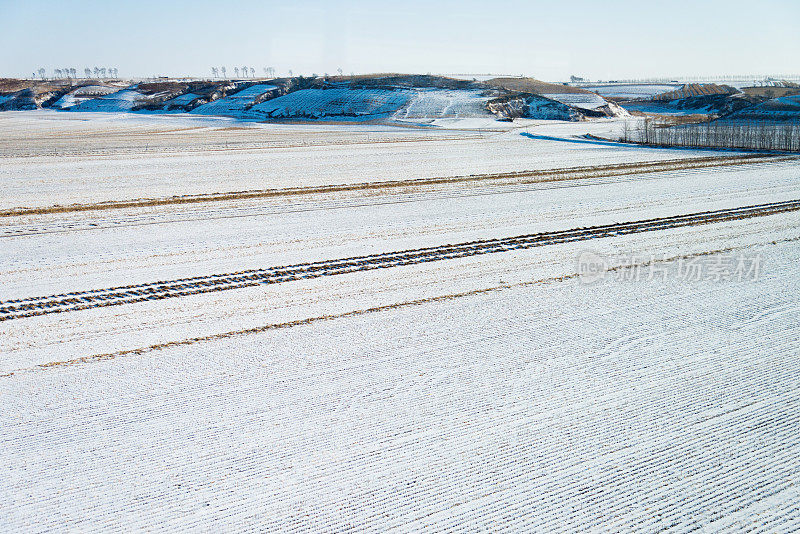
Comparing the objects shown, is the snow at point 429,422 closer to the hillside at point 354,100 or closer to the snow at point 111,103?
the hillside at point 354,100

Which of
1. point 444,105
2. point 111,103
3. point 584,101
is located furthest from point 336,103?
point 111,103

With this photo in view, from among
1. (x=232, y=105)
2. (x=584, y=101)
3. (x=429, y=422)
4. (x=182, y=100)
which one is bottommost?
(x=429, y=422)

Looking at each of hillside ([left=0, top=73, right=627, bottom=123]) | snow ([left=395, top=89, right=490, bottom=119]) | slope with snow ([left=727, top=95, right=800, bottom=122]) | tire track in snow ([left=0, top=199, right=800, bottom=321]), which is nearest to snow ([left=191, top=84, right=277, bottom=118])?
hillside ([left=0, top=73, right=627, bottom=123])

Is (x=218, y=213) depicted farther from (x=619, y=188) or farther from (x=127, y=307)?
(x=619, y=188)

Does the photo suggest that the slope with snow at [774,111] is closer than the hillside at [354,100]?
Yes

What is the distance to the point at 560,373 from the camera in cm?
834

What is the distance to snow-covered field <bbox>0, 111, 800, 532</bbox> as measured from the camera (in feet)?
19.6

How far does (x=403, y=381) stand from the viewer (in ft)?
27.0

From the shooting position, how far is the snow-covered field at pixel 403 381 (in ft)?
19.6

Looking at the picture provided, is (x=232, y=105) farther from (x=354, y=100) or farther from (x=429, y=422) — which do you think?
(x=429, y=422)

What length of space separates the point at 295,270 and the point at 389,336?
3.91 m

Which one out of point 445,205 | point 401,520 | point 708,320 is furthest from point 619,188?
point 401,520

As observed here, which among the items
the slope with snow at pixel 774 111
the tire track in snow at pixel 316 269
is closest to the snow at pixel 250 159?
the tire track in snow at pixel 316 269

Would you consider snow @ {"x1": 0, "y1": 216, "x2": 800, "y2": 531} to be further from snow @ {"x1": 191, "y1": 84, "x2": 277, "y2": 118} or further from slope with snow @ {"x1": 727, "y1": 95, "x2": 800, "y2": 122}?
snow @ {"x1": 191, "y1": 84, "x2": 277, "y2": 118}
